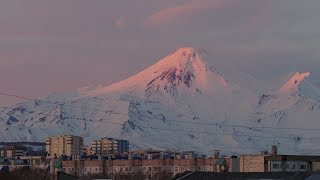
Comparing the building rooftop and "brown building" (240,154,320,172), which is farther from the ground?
"brown building" (240,154,320,172)

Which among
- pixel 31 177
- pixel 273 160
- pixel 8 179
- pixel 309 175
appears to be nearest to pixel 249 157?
pixel 273 160

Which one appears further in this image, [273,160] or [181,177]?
[273,160]

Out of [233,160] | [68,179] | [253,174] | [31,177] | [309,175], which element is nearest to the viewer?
[309,175]

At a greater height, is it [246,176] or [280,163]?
[280,163]

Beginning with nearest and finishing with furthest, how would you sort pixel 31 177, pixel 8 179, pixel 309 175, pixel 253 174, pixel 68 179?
pixel 309 175 → pixel 253 174 → pixel 68 179 → pixel 8 179 → pixel 31 177

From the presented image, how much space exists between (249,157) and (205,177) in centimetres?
3784

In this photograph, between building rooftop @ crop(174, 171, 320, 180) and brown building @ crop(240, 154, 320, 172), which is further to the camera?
brown building @ crop(240, 154, 320, 172)

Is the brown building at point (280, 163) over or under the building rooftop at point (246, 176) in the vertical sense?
over

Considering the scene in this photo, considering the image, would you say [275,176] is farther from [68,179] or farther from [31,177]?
[31,177]

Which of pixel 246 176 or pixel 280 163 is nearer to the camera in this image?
pixel 246 176

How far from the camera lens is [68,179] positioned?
106 metres

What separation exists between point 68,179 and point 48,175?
88.3m

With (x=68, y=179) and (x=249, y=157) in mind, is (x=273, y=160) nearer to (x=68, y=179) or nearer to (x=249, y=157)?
(x=249, y=157)

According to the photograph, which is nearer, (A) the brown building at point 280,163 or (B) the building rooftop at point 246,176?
(B) the building rooftop at point 246,176
